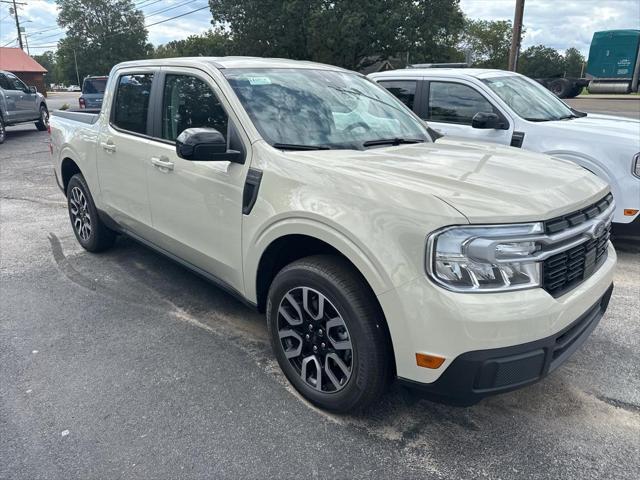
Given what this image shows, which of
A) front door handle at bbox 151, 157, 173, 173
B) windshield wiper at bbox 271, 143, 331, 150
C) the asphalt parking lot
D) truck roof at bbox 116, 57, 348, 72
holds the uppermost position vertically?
truck roof at bbox 116, 57, 348, 72

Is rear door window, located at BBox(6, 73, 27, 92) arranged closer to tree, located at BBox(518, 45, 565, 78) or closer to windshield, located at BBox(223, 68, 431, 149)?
windshield, located at BBox(223, 68, 431, 149)

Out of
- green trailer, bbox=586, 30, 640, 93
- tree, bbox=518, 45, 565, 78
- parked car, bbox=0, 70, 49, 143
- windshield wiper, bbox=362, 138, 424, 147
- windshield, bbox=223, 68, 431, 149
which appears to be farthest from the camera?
tree, bbox=518, 45, 565, 78

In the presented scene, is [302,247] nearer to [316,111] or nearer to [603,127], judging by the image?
[316,111]

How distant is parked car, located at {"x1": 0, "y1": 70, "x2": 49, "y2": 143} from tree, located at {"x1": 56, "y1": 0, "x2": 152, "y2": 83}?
66226 millimetres

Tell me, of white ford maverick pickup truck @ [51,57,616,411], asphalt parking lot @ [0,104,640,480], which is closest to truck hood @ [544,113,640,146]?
asphalt parking lot @ [0,104,640,480]

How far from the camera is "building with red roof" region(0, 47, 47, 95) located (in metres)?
43.3

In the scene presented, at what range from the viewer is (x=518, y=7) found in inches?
669

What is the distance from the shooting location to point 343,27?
31344 millimetres

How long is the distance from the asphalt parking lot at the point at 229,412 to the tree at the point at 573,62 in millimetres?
86296

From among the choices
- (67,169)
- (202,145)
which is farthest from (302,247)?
(67,169)

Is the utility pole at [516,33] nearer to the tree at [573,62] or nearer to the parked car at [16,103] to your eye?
the parked car at [16,103]

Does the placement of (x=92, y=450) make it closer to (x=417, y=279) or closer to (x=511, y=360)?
(x=417, y=279)

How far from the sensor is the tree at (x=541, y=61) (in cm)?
7231

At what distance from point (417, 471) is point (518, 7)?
18.2 m
